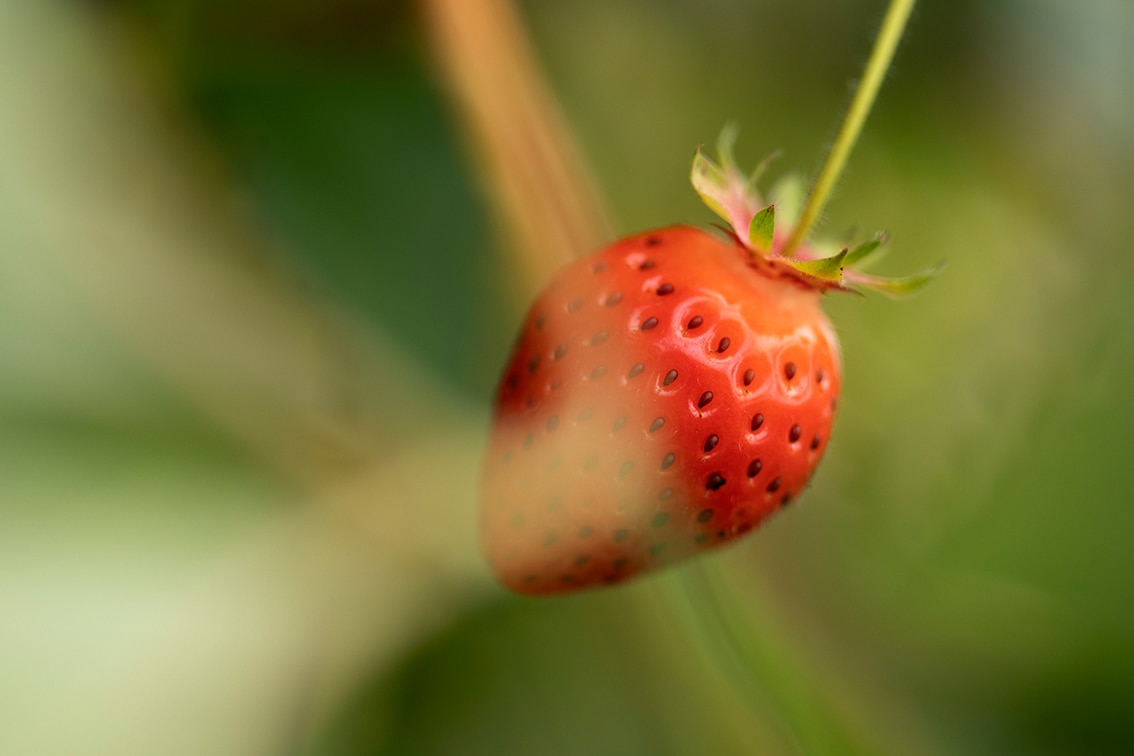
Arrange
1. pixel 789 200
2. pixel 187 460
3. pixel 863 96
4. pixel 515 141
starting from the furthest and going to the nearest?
pixel 515 141, pixel 187 460, pixel 789 200, pixel 863 96

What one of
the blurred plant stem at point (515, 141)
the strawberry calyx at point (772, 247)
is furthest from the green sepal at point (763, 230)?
the blurred plant stem at point (515, 141)

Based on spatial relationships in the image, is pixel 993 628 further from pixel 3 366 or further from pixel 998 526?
pixel 3 366

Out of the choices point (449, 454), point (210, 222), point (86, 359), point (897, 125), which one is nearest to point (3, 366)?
point (86, 359)

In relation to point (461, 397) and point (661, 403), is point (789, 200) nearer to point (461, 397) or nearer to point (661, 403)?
point (661, 403)

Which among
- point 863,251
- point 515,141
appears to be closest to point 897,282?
point 863,251

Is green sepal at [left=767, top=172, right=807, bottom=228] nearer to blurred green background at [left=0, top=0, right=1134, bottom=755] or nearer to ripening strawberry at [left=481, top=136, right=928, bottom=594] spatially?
ripening strawberry at [left=481, top=136, right=928, bottom=594]

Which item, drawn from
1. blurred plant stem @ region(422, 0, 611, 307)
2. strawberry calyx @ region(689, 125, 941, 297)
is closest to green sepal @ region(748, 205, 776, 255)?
strawberry calyx @ region(689, 125, 941, 297)
